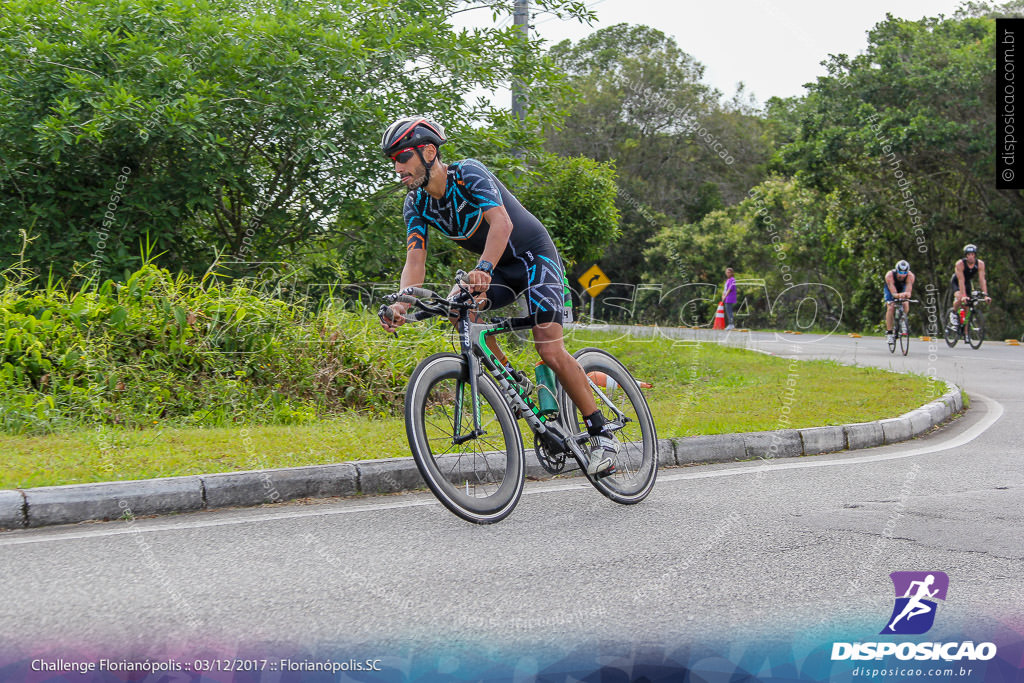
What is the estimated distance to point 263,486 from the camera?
550cm

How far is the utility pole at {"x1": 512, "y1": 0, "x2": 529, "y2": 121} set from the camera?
12.7 metres

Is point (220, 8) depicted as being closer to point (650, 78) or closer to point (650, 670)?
point (650, 670)

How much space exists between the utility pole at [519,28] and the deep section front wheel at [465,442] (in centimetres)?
854

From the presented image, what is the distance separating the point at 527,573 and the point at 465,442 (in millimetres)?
1014

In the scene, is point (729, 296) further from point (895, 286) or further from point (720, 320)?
point (895, 286)

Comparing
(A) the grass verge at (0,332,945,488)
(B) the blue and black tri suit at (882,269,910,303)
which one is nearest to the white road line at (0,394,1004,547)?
(A) the grass verge at (0,332,945,488)

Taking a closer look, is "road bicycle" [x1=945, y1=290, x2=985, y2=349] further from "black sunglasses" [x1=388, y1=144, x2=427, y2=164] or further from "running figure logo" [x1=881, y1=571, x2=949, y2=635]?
"black sunglasses" [x1=388, y1=144, x2=427, y2=164]

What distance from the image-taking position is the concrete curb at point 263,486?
4961 mm

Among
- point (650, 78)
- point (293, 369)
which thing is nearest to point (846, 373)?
point (293, 369)

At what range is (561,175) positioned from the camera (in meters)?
18.9

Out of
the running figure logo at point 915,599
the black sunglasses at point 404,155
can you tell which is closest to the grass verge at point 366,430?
the black sunglasses at point 404,155

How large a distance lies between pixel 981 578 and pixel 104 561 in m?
3.75

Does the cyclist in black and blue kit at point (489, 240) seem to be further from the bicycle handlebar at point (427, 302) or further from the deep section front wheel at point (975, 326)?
the deep section front wheel at point (975, 326)

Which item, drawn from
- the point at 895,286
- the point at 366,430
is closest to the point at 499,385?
the point at 366,430
